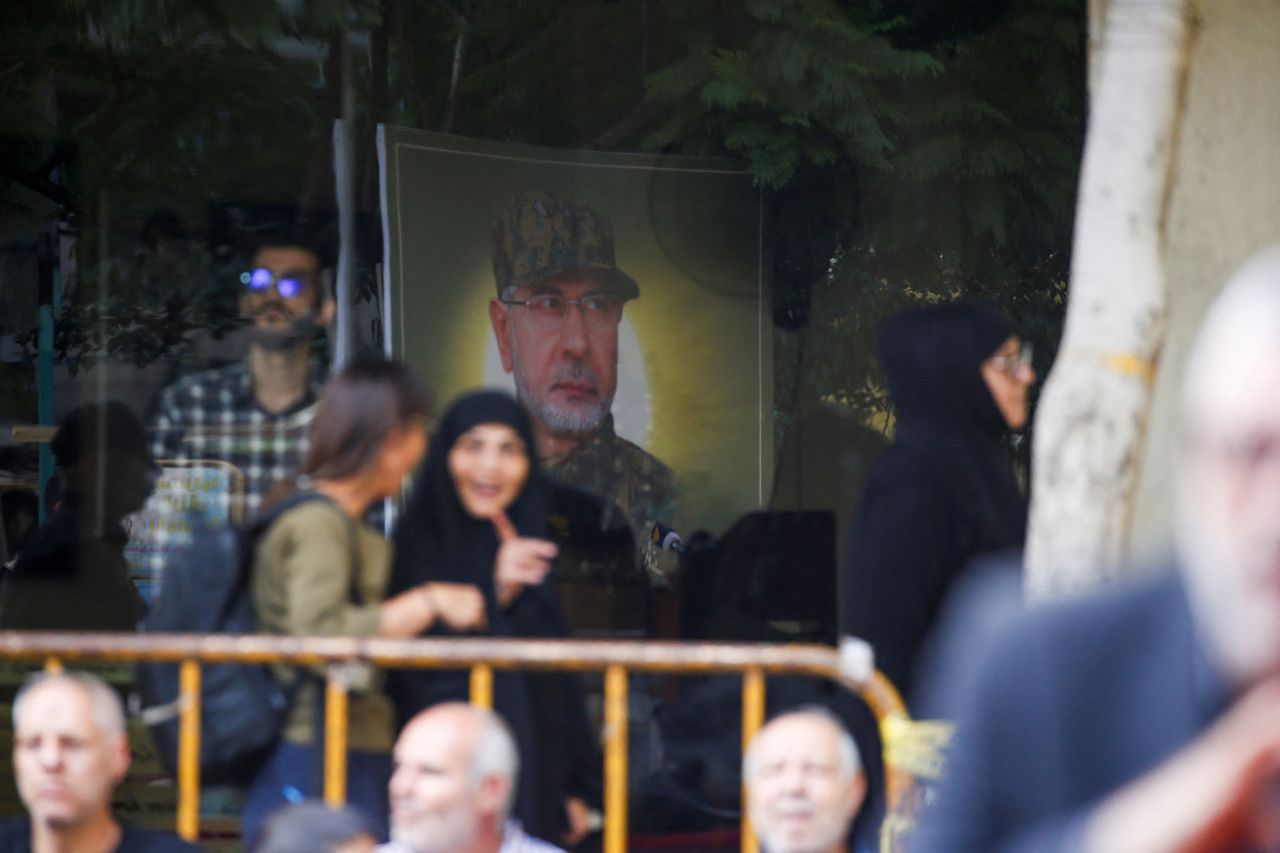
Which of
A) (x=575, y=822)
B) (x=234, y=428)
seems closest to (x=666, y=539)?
(x=234, y=428)

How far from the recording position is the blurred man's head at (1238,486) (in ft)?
3.44

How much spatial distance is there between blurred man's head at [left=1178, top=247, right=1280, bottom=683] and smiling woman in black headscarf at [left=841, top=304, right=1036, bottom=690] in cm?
241

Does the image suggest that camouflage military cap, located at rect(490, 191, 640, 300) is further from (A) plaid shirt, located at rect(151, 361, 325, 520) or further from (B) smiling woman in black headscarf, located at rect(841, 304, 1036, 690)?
(B) smiling woman in black headscarf, located at rect(841, 304, 1036, 690)

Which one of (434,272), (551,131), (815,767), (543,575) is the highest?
(551,131)

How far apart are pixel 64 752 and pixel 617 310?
10.0 ft

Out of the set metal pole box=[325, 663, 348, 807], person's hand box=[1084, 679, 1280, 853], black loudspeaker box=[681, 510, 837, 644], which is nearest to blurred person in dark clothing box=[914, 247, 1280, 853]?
person's hand box=[1084, 679, 1280, 853]

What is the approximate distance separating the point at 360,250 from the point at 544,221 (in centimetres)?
67

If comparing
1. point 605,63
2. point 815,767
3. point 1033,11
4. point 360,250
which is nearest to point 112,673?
point 815,767

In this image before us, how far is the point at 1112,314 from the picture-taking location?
3.11m

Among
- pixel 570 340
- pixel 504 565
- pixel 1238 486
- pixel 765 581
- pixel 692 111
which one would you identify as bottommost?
pixel 765 581

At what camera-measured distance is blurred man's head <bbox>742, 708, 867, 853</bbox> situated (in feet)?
11.3

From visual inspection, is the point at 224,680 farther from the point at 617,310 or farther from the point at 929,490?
the point at 617,310

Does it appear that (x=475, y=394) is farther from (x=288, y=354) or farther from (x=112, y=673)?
(x=288, y=354)

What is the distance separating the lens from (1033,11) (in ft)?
18.1
